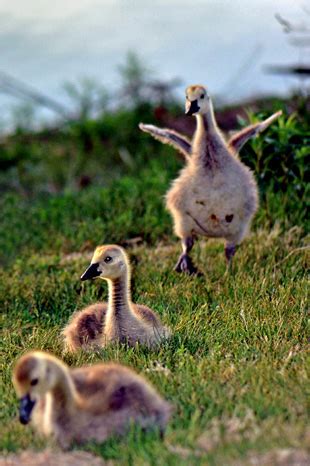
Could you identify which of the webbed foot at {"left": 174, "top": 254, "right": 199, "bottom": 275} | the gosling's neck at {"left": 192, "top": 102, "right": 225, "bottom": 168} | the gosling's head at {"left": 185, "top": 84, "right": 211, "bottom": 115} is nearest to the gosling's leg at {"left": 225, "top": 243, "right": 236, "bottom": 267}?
the webbed foot at {"left": 174, "top": 254, "right": 199, "bottom": 275}

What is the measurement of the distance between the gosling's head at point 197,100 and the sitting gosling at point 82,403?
3175 mm

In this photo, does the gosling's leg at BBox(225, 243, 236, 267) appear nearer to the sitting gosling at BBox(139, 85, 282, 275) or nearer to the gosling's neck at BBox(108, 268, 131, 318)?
the sitting gosling at BBox(139, 85, 282, 275)

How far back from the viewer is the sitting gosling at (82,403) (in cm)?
395

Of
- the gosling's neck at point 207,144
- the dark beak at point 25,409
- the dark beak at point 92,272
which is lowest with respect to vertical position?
the dark beak at point 25,409

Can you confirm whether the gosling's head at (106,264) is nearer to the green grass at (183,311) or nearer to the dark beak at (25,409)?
the green grass at (183,311)

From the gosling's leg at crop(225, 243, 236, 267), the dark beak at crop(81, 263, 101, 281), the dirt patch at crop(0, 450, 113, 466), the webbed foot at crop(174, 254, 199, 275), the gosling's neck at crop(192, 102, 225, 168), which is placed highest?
the gosling's neck at crop(192, 102, 225, 168)

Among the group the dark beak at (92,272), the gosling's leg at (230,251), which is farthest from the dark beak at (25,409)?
the gosling's leg at (230,251)

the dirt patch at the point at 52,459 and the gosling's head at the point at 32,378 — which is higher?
the gosling's head at the point at 32,378

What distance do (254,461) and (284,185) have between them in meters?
5.48

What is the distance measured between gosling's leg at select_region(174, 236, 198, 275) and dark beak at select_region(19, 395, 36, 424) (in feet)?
11.1

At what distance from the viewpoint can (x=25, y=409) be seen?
3990 millimetres

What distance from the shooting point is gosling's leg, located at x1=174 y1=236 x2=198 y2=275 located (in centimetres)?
728

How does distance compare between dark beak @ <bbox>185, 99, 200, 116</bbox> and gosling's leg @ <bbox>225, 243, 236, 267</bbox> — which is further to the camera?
gosling's leg @ <bbox>225, 243, 236, 267</bbox>

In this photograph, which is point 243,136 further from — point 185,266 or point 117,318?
point 117,318
